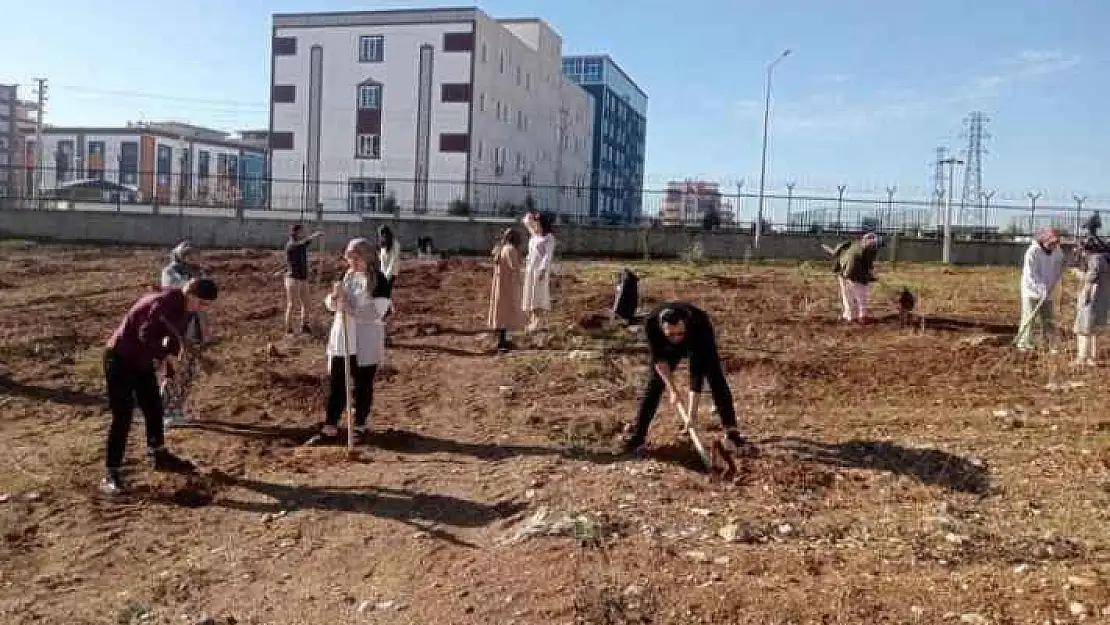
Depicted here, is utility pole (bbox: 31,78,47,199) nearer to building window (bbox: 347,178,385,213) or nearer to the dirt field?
building window (bbox: 347,178,385,213)

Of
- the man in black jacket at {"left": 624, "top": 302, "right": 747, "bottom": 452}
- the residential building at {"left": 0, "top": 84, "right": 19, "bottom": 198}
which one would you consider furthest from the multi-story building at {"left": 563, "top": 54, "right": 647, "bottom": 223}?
the man in black jacket at {"left": 624, "top": 302, "right": 747, "bottom": 452}

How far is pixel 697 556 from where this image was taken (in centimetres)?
504

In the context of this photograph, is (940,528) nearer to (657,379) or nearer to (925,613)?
(925,613)

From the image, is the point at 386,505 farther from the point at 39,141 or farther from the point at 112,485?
the point at 39,141

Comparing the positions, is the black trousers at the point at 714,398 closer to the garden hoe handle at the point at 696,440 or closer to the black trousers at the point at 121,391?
the garden hoe handle at the point at 696,440

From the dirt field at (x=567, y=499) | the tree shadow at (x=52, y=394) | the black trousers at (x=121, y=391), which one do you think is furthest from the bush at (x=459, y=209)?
the black trousers at (x=121, y=391)

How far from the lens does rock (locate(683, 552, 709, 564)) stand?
4984mm

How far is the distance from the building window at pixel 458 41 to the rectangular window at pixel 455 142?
397 cm

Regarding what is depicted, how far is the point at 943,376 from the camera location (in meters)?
9.76

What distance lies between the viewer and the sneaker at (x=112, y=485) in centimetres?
659

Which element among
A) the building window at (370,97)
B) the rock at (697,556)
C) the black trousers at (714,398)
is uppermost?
the building window at (370,97)

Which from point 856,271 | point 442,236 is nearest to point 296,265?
point 856,271

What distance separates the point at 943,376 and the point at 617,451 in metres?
4.26

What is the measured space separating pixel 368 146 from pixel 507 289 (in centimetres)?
3785
